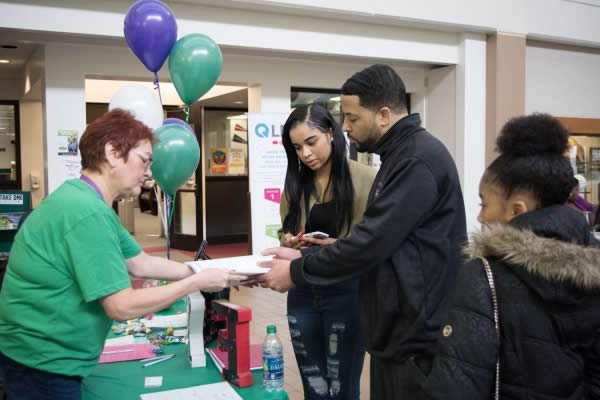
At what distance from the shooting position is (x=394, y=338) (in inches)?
58.1

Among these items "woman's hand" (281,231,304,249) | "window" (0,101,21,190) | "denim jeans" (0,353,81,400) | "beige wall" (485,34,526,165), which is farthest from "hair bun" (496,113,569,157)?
"window" (0,101,21,190)

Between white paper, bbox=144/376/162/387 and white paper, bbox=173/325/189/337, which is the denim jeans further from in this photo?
white paper, bbox=173/325/189/337

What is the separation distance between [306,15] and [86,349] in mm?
4588

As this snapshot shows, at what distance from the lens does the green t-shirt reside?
1.32 metres

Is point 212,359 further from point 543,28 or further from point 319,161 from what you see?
point 543,28

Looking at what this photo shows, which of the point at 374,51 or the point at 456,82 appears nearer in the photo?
the point at 374,51

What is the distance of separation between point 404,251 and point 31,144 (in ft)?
25.7

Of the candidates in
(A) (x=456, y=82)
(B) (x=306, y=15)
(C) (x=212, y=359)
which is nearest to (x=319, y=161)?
(C) (x=212, y=359)

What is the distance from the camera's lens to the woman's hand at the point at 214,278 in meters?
1.62

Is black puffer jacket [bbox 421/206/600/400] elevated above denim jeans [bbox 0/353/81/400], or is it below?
above

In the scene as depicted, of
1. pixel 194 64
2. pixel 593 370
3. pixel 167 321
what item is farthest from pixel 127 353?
pixel 593 370

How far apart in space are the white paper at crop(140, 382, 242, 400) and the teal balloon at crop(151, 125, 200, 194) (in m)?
1.17

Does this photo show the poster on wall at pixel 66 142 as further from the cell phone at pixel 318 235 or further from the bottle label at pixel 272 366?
the bottle label at pixel 272 366

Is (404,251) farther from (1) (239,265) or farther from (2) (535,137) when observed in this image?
(1) (239,265)
